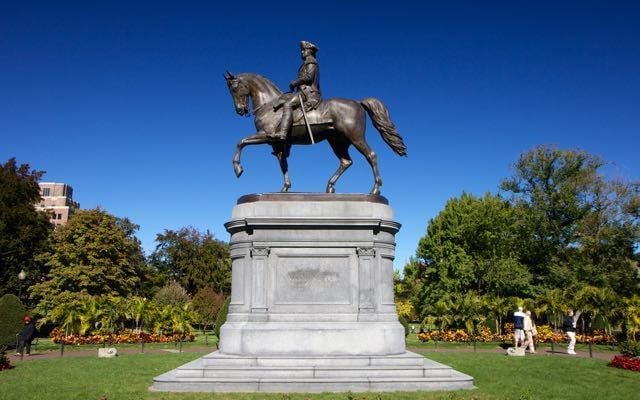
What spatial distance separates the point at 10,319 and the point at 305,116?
73.1 ft

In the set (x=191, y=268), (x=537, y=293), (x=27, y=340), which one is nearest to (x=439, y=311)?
(x=537, y=293)

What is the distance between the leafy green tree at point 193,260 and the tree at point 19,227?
2249 centimetres

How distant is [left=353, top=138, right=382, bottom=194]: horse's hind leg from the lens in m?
14.8

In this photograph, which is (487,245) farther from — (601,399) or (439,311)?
(601,399)

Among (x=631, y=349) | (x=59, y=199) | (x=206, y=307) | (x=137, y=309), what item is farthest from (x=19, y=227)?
(x=59, y=199)

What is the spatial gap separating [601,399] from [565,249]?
39.1 meters

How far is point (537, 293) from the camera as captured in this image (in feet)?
158

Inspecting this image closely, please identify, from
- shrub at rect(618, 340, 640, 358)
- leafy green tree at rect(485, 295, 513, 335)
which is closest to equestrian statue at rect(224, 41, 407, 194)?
shrub at rect(618, 340, 640, 358)

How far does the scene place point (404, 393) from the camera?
10734mm

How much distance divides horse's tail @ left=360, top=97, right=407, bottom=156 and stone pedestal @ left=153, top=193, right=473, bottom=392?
1.75m

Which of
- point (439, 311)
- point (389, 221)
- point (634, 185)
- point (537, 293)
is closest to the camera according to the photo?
point (389, 221)

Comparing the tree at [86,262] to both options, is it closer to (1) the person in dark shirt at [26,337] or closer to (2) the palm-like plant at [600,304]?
(1) the person in dark shirt at [26,337]

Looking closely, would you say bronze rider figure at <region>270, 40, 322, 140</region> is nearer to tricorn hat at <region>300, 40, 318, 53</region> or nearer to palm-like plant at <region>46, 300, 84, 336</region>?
tricorn hat at <region>300, 40, 318, 53</region>

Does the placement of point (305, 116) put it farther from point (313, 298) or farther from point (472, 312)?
point (472, 312)
